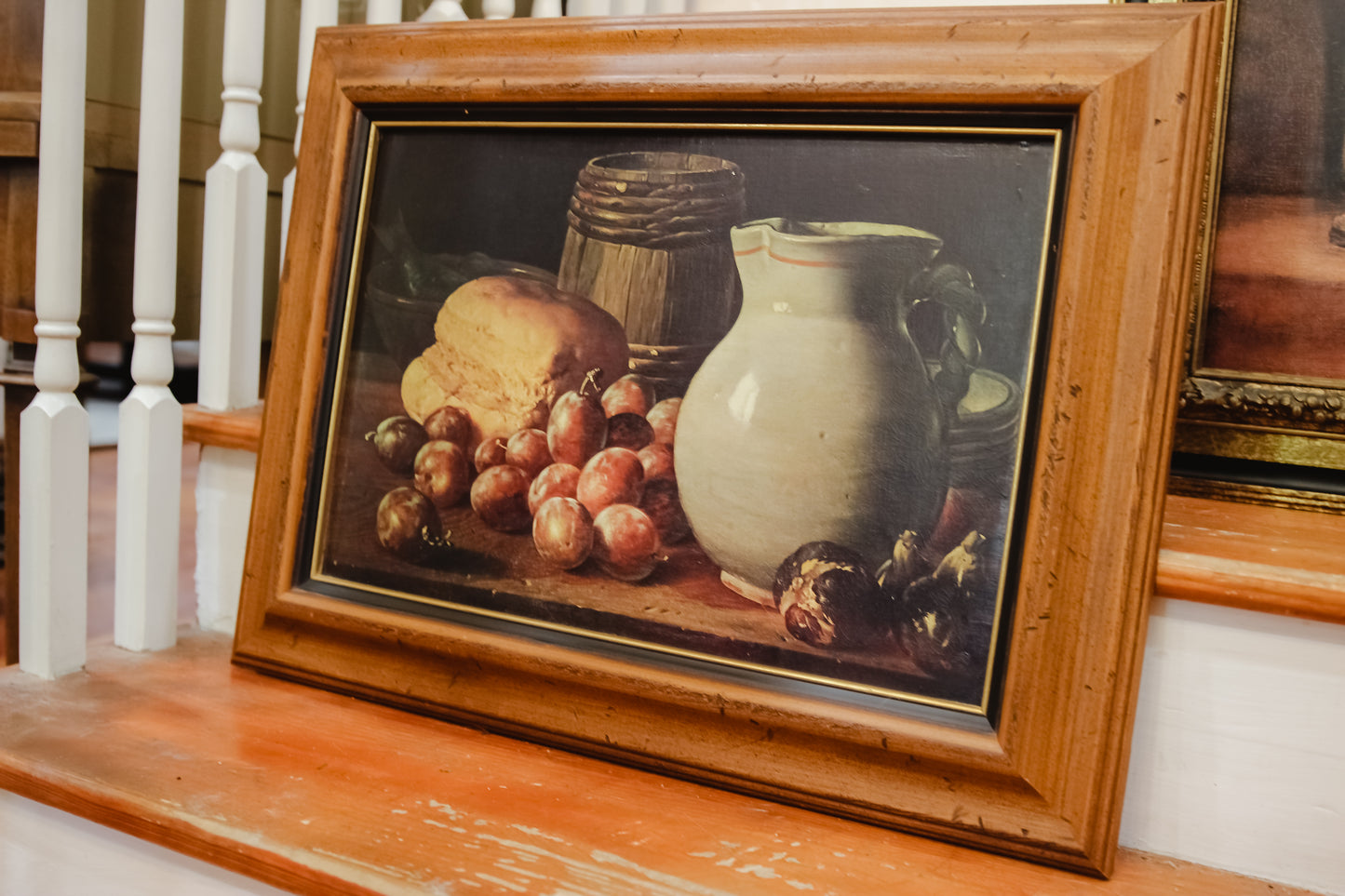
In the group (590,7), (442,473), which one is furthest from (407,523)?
(590,7)

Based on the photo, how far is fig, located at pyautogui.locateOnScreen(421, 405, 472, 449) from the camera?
0.71 m

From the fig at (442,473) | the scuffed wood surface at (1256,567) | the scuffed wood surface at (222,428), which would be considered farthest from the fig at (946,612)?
the scuffed wood surface at (222,428)

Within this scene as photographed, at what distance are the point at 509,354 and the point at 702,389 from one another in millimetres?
153

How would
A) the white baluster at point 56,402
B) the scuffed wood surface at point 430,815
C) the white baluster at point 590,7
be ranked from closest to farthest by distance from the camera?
1. the scuffed wood surface at point 430,815
2. the white baluster at point 56,402
3. the white baluster at point 590,7

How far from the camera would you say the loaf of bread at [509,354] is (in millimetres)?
676

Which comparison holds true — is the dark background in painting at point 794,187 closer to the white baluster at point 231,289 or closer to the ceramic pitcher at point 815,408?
the ceramic pitcher at point 815,408

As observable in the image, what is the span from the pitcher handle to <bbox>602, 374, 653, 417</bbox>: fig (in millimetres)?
190

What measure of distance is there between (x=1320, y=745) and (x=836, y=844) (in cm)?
28

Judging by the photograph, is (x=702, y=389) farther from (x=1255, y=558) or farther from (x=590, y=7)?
(x=590, y=7)

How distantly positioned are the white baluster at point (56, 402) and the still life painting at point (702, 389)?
0.22 m

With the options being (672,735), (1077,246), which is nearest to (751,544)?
(672,735)

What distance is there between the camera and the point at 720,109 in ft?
2.11

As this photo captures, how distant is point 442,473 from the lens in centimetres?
71

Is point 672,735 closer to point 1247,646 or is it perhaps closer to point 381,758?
point 381,758
